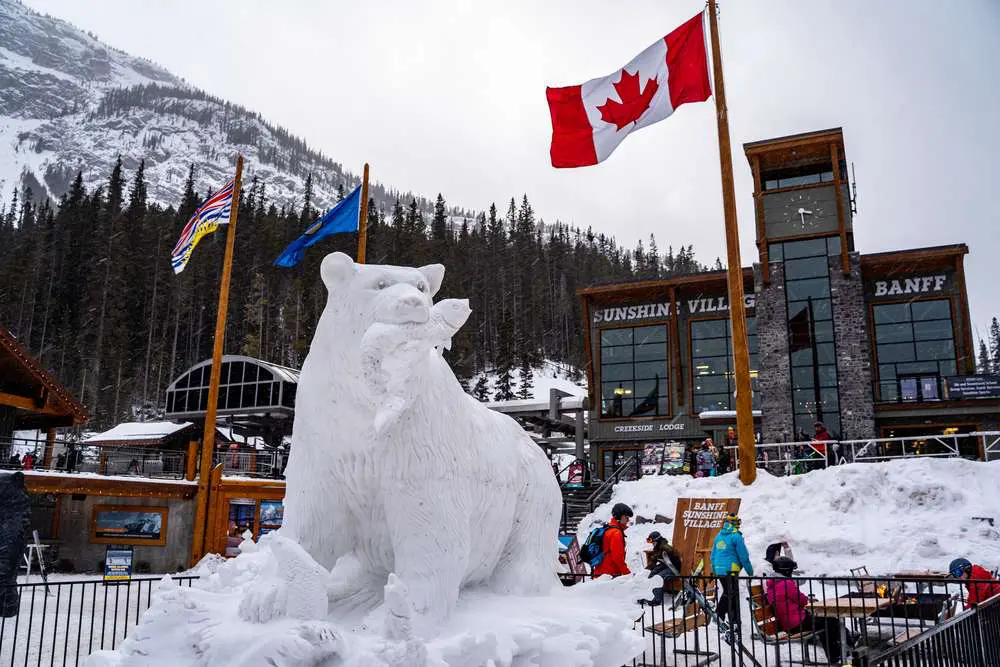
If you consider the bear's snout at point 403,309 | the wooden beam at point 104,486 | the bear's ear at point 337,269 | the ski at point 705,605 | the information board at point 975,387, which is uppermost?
the information board at point 975,387

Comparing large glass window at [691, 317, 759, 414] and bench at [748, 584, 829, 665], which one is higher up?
large glass window at [691, 317, 759, 414]

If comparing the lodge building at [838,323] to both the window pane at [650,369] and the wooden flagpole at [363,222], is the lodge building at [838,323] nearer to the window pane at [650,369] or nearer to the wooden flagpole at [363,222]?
the window pane at [650,369]

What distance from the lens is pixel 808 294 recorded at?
2127 centimetres

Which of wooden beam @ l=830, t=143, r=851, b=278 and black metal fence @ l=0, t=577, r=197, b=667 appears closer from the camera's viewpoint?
black metal fence @ l=0, t=577, r=197, b=667

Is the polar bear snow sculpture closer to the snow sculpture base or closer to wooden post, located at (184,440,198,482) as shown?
the snow sculpture base

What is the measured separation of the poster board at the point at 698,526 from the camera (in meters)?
9.08

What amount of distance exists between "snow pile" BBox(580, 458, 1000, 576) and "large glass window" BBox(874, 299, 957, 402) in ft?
43.3

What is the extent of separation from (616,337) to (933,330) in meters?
10.3

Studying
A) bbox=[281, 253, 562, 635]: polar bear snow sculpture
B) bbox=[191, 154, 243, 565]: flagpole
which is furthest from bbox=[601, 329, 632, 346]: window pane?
bbox=[281, 253, 562, 635]: polar bear snow sculpture

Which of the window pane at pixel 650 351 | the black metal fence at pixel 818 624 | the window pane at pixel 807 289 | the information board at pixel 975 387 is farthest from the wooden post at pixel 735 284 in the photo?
the window pane at pixel 650 351

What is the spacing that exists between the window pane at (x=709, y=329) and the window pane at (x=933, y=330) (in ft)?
19.4

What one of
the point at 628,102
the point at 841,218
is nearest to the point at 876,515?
the point at 628,102

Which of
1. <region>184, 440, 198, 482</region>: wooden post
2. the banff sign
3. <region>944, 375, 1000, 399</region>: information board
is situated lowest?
<region>184, 440, 198, 482</region>: wooden post

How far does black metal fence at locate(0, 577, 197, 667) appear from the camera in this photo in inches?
245
